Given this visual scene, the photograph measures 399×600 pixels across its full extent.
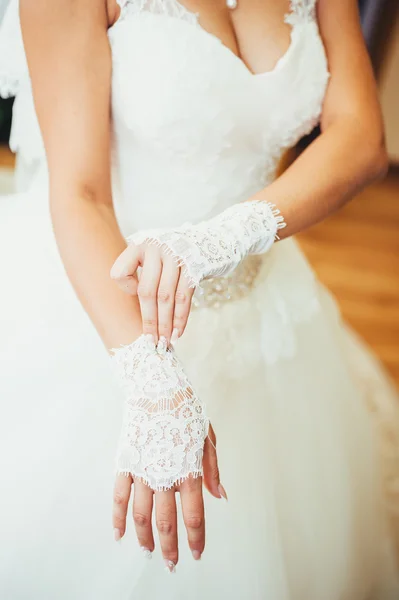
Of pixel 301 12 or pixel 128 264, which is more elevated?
pixel 301 12

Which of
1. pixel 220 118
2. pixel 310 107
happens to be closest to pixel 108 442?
pixel 220 118

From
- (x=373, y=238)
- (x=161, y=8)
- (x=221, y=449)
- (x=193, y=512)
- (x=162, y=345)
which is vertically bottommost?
(x=373, y=238)

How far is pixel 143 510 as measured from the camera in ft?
1.61

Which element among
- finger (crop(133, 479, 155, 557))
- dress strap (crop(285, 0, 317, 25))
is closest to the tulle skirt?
finger (crop(133, 479, 155, 557))

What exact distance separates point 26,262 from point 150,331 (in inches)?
14.6

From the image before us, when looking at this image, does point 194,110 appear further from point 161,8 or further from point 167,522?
point 167,522

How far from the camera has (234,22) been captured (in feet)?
2.49

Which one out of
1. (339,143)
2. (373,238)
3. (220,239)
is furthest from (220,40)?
(373,238)

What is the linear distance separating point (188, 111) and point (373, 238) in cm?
188

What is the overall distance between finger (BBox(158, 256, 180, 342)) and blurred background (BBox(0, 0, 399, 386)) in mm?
1172

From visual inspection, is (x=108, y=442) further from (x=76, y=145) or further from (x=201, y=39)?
(x=201, y=39)

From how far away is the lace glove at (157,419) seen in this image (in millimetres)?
492

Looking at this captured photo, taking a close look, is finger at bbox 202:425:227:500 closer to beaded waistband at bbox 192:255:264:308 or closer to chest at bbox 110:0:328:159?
beaded waistband at bbox 192:255:264:308

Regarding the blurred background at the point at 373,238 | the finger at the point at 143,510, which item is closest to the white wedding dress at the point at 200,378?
the finger at the point at 143,510
